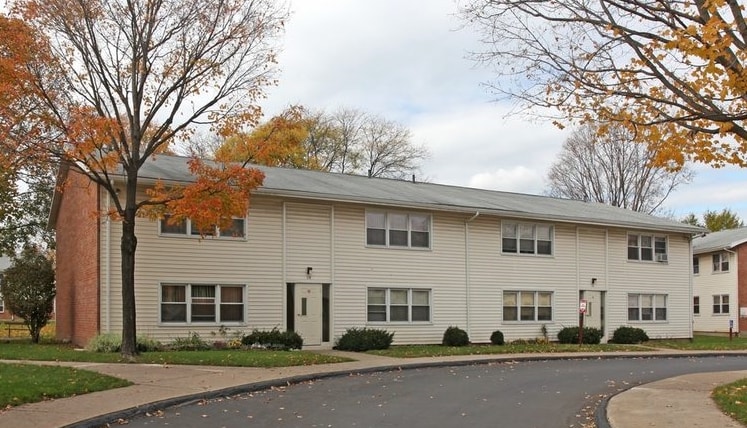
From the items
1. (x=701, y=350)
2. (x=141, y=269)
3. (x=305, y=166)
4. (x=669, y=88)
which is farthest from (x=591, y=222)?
(x=305, y=166)

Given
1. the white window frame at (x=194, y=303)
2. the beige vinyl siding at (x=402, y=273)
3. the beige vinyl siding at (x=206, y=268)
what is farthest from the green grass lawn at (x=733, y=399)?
the white window frame at (x=194, y=303)

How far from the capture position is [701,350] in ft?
91.0

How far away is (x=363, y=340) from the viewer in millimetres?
24266

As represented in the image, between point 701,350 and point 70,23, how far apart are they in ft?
76.3

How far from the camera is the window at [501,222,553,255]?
29.8 m

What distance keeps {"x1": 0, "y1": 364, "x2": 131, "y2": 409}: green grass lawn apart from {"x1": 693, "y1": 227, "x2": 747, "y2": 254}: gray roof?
130 feet

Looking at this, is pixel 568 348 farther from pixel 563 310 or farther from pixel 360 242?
pixel 360 242

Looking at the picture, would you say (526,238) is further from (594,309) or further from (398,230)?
(398,230)

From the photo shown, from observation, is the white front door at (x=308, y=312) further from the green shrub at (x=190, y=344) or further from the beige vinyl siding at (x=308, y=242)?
the green shrub at (x=190, y=344)

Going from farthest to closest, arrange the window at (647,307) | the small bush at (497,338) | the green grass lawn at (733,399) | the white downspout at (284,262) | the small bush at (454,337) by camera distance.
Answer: the window at (647,307), the small bush at (497,338), the small bush at (454,337), the white downspout at (284,262), the green grass lawn at (733,399)

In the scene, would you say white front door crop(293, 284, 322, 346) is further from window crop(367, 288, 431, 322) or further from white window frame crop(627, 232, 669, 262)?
white window frame crop(627, 232, 669, 262)

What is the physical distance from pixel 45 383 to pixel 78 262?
13.1 m

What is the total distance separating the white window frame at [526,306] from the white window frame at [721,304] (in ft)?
65.9

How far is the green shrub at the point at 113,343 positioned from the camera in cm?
2078
